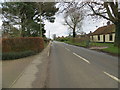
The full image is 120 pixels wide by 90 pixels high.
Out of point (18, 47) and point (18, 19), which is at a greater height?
point (18, 19)

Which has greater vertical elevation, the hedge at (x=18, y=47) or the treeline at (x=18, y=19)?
the treeline at (x=18, y=19)

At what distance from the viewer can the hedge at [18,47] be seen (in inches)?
645

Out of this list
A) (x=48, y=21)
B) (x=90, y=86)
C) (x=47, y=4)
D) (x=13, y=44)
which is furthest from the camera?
(x=48, y=21)

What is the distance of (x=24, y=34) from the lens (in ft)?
103

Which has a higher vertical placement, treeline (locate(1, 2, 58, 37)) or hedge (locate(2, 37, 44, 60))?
treeline (locate(1, 2, 58, 37))

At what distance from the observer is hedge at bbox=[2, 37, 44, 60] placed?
53.7ft

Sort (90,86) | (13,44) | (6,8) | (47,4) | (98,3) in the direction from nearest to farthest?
(90,86)
(13,44)
(98,3)
(6,8)
(47,4)

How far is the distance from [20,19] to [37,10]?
8.93m

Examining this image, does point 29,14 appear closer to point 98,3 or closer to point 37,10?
point 37,10

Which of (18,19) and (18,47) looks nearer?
(18,47)

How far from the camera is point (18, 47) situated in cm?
1919

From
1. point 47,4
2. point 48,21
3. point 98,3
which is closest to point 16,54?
point 98,3

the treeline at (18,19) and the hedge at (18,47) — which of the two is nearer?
the hedge at (18,47)

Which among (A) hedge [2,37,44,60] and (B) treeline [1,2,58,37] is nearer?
(A) hedge [2,37,44,60]
